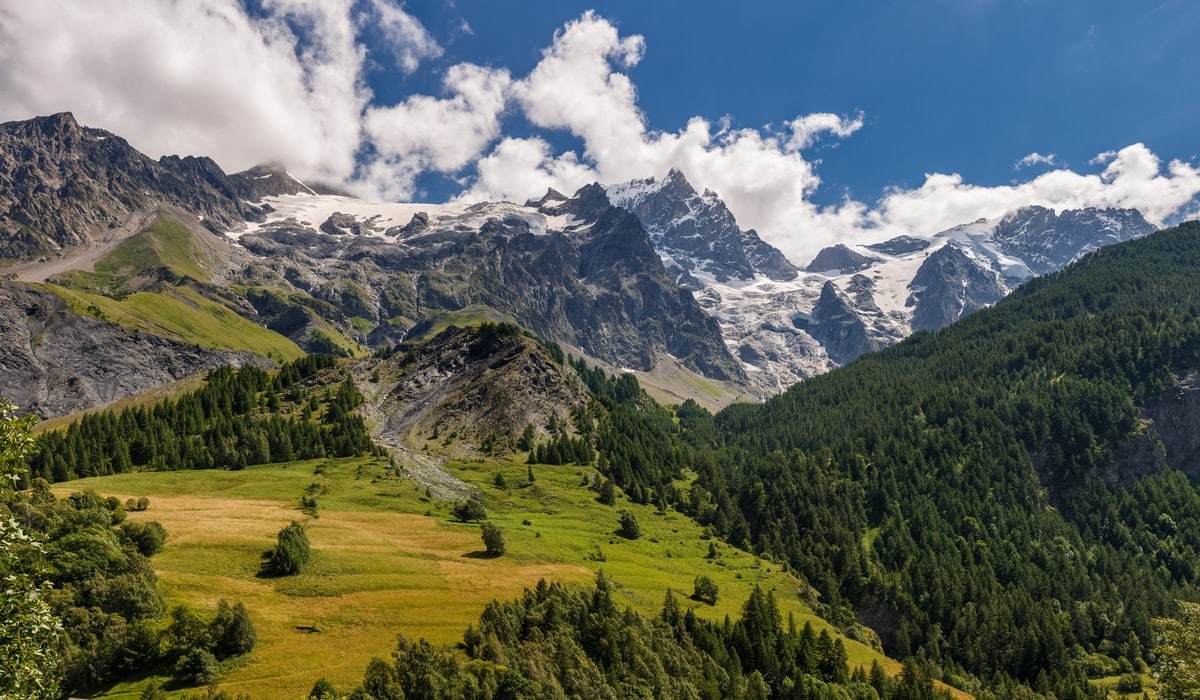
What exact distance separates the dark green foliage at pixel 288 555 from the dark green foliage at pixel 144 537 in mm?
12745

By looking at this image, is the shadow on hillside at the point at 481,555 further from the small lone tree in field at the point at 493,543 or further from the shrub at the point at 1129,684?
the shrub at the point at 1129,684

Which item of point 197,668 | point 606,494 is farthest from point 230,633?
point 606,494

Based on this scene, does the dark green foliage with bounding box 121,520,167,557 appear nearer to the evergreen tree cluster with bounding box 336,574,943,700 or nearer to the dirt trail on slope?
the evergreen tree cluster with bounding box 336,574,943,700

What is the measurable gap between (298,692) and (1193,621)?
75.2 metres

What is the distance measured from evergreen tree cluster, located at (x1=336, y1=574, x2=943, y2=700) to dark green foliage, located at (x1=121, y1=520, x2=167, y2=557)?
136 feet

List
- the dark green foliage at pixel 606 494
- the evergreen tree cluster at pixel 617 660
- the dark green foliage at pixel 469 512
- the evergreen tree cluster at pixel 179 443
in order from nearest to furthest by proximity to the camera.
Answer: the evergreen tree cluster at pixel 617 660
the dark green foliage at pixel 469 512
the evergreen tree cluster at pixel 179 443
the dark green foliage at pixel 606 494

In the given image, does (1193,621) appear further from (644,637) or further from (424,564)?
(424,564)

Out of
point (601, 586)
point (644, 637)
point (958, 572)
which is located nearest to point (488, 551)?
point (601, 586)

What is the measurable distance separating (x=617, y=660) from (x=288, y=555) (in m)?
43.2

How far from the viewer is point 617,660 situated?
79250mm

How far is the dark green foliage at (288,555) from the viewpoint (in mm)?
86500

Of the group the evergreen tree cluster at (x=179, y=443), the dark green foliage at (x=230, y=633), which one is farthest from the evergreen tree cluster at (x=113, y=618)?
the evergreen tree cluster at (x=179, y=443)

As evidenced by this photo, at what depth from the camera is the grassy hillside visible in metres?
72.2

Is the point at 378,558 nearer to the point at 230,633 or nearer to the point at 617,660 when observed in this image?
the point at 230,633
